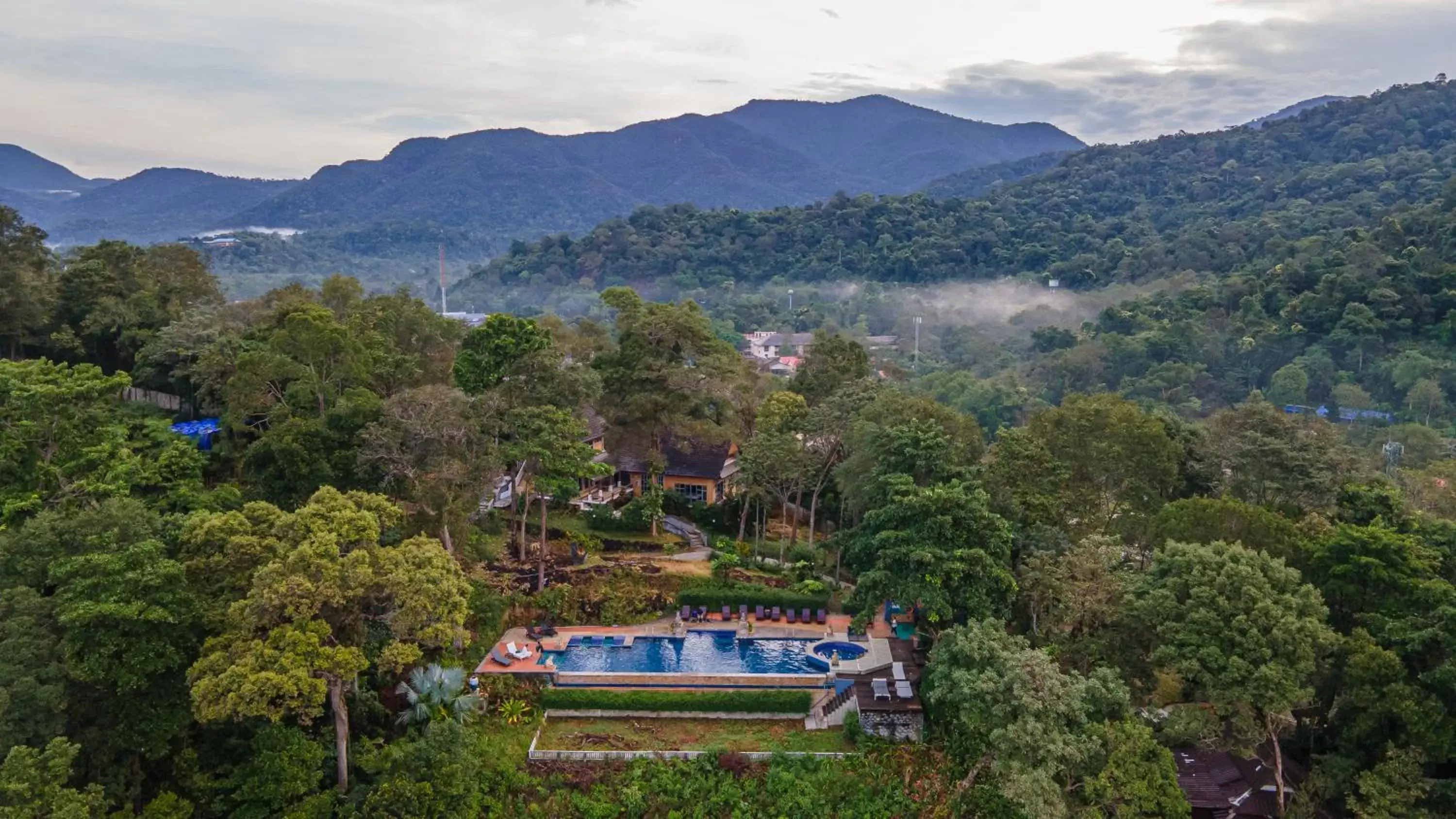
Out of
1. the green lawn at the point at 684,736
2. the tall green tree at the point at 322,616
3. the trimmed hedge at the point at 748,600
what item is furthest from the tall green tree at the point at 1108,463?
the tall green tree at the point at 322,616

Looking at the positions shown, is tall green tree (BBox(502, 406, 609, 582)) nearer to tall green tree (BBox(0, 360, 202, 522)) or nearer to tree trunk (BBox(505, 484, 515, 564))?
tree trunk (BBox(505, 484, 515, 564))

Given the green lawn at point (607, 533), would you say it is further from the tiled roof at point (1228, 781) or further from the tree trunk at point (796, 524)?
the tiled roof at point (1228, 781)

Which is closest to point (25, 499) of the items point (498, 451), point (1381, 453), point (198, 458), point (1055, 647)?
point (198, 458)

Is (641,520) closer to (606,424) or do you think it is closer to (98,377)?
(606,424)

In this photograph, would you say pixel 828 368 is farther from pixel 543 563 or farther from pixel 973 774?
pixel 973 774

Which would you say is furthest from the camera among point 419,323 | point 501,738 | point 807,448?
point 419,323

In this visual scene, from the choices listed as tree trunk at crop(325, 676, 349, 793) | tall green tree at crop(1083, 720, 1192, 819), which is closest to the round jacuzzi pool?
tall green tree at crop(1083, 720, 1192, 819)

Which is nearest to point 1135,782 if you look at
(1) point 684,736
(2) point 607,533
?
(1) point 684,736
